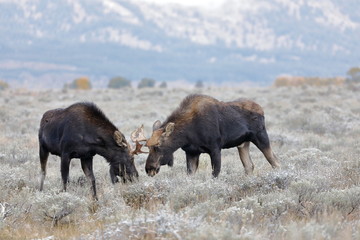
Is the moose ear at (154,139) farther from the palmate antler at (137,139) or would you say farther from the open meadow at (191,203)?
the open meadow at (191,203)

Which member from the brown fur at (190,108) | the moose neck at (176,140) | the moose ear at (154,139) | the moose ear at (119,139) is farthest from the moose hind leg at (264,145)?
the moose ear at (119,139)

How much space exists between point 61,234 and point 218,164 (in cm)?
427

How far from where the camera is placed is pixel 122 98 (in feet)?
141

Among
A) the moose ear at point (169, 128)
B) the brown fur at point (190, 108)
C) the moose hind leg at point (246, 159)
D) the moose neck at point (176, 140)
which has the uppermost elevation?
the brown fur at point (190, 108)

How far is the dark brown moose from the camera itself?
1092cm

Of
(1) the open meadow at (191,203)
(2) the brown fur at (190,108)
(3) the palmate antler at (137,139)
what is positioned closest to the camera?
(1) the open meadow at (191,203)

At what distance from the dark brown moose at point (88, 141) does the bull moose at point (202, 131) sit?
0.49m

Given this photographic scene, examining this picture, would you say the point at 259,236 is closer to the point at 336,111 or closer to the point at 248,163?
the point at 248,163

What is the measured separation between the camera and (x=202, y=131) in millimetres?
11734

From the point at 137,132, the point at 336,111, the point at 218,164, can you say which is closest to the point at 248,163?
the point at 218,164

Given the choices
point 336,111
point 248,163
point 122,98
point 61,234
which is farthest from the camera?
point 122,98

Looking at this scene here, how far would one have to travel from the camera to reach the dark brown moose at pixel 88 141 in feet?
35.8

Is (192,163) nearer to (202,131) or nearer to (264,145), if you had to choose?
(202,131)

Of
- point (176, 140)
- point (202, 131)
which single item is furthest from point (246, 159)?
point (176, 140)
